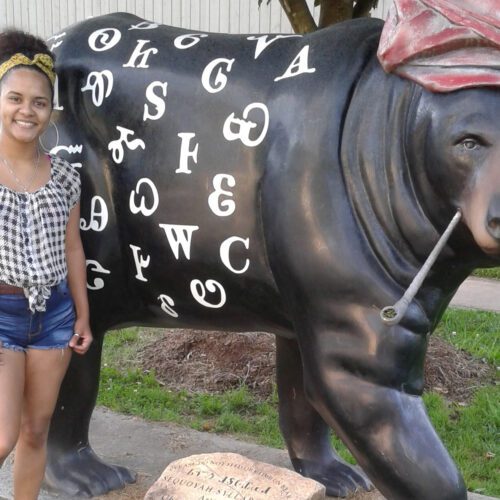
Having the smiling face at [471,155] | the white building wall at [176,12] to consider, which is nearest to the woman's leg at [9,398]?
the smiling face at [471,155]

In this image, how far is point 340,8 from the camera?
417cm

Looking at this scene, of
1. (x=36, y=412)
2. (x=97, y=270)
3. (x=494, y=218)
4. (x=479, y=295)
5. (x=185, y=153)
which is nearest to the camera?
(x=494, y=218)

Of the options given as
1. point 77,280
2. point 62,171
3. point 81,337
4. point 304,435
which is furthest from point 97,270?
point 304,435

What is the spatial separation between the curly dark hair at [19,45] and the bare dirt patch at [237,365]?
240 cm

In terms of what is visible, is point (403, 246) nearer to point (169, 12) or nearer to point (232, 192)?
point (232, 192)

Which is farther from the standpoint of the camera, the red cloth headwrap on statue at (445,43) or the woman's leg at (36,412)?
the woman's leg at (36,412)

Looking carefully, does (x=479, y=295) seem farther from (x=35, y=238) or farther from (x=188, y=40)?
(x=35, y=238)

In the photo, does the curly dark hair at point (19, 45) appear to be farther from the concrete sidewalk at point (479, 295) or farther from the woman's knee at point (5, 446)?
the concrete sidewalk at point (479, 295)

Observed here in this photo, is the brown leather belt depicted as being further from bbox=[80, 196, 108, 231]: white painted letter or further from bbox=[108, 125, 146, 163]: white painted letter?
bbox=[108, 125, 146, 163]: white painted letter

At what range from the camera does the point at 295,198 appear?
2.28 meters

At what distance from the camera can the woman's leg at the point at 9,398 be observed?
2449 millimetres

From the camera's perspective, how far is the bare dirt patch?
A: 14.9 ft

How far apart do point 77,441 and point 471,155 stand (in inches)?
68.6

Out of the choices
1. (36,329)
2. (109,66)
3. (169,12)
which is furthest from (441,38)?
(169,12)
